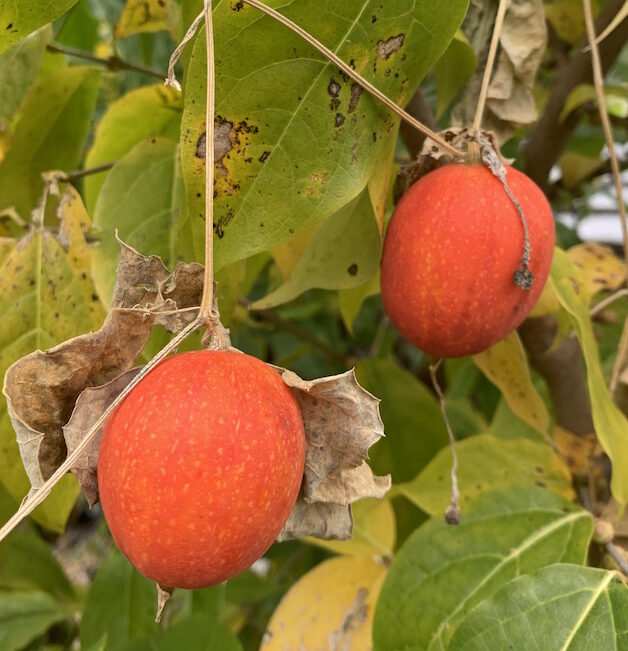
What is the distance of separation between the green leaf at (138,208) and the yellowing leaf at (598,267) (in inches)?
16.2

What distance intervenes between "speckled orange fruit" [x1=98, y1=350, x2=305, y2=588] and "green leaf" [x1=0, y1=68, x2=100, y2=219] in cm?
47

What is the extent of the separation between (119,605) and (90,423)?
1.93 feet

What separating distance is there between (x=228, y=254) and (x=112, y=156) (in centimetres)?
36

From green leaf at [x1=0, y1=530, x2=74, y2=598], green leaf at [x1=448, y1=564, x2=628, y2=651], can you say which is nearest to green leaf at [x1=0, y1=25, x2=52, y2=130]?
green leaf at [x1=448, y1=564, x2=628, y2=651]

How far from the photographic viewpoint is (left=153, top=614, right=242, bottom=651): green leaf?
792 mm

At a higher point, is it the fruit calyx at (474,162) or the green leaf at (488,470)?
the fruit calyx at (474,162)

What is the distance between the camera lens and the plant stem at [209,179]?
426 mm

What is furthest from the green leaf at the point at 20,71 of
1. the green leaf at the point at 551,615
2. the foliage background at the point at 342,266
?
the green leaf at the point at 551,615

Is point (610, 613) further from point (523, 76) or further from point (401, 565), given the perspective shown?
point (523, 76)

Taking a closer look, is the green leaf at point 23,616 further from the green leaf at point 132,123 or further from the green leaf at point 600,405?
the green leaf at point 600,405

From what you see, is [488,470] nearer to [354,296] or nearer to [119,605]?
[354,296]

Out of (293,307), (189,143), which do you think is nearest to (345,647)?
(189,143)

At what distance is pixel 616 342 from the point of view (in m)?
1.06

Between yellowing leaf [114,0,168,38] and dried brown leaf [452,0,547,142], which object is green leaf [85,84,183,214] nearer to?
yellowing leaf [114,0,168,38]
